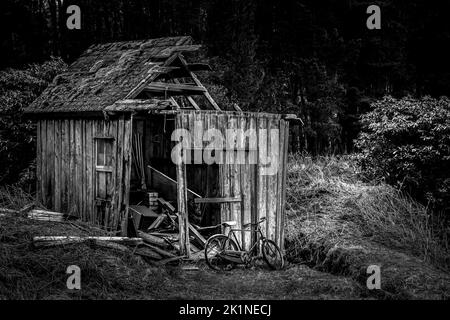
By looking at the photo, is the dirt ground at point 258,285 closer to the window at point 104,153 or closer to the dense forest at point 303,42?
the window at point 104,153

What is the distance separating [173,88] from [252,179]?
10.8 ft

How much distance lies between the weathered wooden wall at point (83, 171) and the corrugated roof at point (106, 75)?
1.41 ft

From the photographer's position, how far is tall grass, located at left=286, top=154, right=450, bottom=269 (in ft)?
40.2

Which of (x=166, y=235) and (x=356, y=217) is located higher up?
(x=356, y=217)

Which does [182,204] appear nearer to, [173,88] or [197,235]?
[197,235]

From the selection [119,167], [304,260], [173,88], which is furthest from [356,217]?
[119,167]

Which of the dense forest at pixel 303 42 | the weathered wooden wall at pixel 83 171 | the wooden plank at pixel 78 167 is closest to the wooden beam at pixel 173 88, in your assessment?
the weathered wooden wall at pixel 83 171

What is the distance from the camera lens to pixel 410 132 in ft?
49.4

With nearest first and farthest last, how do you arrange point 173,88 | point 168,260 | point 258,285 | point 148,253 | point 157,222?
point 258,285 < point 168,260 < point 148,253 < point 157,222 < point 173,88

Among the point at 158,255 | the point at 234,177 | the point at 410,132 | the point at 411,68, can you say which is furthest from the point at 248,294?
the point at 411,68

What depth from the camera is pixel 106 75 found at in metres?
13.6

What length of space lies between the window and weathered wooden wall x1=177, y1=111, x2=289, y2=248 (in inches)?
81.2

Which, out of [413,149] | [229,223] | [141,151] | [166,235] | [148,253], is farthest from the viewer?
[141,151]

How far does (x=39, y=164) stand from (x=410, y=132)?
34.4 feet
